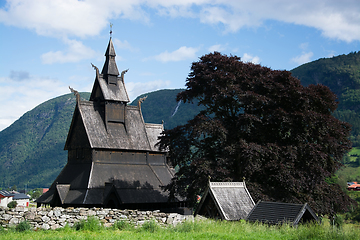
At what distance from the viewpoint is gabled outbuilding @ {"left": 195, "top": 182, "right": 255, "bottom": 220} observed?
74.8 ft

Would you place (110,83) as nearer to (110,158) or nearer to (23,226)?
(110,158)

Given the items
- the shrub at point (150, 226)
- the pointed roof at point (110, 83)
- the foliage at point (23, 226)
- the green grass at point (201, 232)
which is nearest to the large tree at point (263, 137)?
the green grass at point (201, 232)

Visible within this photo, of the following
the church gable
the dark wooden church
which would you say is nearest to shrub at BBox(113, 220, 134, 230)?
the dark wooden church

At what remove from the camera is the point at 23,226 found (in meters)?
18.8

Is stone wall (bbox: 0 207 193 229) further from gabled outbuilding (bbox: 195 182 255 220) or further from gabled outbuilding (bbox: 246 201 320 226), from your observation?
gabled outbuilding (bbox: 246 201 320 226)

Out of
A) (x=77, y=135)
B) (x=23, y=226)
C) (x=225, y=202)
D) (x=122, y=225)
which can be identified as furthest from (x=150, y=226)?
(x=77, y=135)

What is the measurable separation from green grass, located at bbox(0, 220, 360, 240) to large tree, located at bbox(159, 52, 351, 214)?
791 centimetres

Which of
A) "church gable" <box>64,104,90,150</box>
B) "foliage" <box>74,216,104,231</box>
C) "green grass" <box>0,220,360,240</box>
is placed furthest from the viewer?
"church gable" <box>64,104,90,150</box>

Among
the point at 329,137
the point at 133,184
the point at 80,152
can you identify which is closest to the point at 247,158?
the point at 329,137

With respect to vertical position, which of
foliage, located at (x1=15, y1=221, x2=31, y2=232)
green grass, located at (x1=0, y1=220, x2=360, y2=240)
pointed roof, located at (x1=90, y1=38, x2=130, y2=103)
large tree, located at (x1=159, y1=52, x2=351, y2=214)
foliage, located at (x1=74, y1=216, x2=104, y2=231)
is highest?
pointed roof, located at (x1=90, y1=38, x2=130, y2=103)

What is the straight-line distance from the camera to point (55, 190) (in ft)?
117

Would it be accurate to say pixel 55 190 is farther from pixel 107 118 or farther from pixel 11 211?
pixel 11 211

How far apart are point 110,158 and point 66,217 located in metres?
18.2

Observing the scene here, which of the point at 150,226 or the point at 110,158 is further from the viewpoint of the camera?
the point at 110,158
